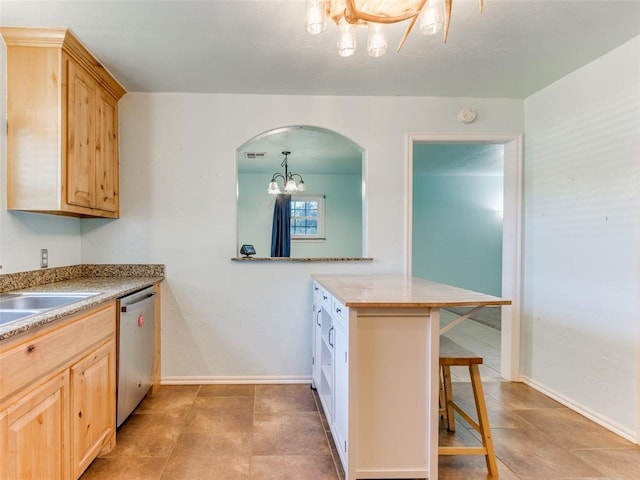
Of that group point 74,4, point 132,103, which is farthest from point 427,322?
point 132,103

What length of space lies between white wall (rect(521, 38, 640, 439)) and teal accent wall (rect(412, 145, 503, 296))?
3463mm

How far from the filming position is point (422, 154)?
4.63 m

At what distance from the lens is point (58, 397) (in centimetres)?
139

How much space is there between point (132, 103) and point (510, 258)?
3.31m

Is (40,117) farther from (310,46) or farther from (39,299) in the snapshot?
(310,46)

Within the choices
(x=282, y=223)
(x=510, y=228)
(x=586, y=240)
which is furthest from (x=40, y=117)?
(x=282, y=223)

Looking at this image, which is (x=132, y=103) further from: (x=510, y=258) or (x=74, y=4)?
Result: (x=510, y=258)

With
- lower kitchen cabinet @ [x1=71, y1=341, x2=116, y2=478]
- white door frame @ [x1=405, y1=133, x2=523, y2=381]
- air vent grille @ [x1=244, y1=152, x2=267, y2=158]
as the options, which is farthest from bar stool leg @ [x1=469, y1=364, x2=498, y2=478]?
air vent grille @ [x1=244, y1=152, x2=267, y2=158]

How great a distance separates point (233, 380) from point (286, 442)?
37.9 inches

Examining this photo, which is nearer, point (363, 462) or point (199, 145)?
point (363, 462)

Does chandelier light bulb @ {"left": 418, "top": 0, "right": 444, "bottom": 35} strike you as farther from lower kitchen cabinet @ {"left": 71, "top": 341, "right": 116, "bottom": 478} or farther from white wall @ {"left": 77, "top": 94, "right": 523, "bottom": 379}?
lower kitchen cabinet @ {"left": 71, "top": 341, "right": 116, "bottom": 478}

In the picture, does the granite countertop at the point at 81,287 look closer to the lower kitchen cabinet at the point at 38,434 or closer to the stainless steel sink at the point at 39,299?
the stainless steel sink at the point at 39,299

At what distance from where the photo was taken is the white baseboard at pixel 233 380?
2.77 meters

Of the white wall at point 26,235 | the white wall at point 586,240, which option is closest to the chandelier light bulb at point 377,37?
the white wall at point 586,240
